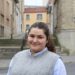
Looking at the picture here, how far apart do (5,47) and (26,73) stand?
909 inches

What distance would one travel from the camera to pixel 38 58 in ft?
10.5

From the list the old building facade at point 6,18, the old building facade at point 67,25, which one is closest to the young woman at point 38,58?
the old building facade at point 67,25

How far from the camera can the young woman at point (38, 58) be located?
3.12m

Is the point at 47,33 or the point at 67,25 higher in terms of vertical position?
the point at 67,25

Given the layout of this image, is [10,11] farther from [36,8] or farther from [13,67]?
[36,8]

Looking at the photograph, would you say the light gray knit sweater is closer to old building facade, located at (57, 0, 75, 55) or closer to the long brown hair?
the long brown hair

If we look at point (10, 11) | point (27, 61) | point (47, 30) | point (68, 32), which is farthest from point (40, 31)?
point (10, 11)

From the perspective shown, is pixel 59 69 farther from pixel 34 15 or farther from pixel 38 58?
pixel 34 15

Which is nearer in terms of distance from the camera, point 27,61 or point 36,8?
point 27,61

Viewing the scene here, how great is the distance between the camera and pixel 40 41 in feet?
10.5

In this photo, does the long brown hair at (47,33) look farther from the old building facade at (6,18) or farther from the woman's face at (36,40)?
the old building facade at (6,18)

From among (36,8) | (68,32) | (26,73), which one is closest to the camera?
(26,73)

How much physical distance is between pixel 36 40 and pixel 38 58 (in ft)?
0.51

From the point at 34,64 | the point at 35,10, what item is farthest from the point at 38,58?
the point at 35,10
